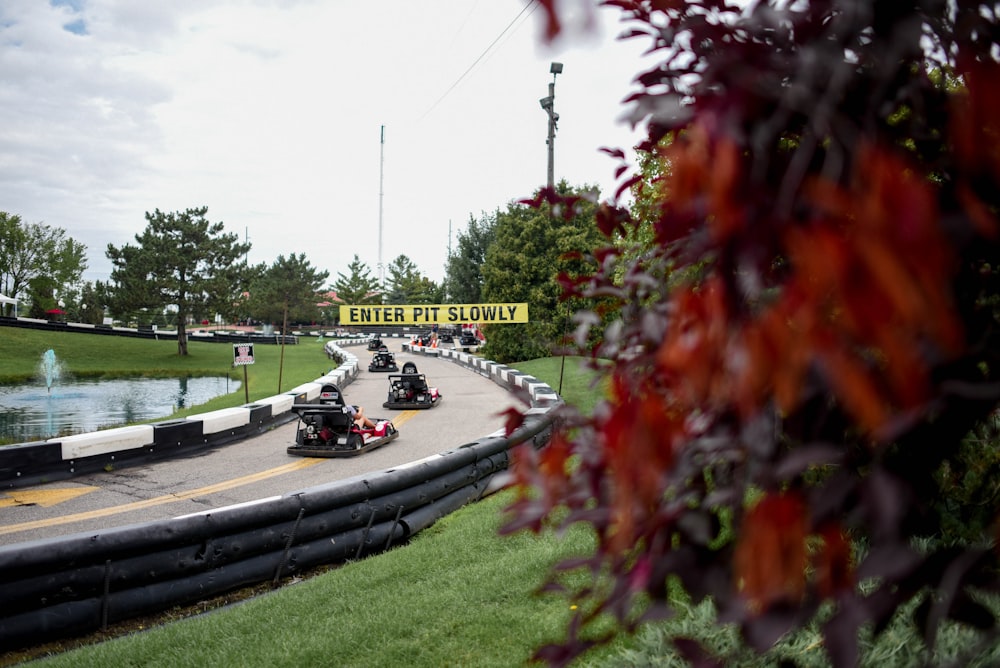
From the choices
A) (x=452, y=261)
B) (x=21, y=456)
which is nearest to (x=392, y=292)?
(x=452, y=261)

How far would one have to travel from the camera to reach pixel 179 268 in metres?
45.4

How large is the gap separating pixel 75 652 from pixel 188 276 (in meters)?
45.6

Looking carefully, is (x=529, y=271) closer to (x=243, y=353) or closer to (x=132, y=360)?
(x=243, y=353)

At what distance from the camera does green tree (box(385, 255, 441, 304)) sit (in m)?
88.5

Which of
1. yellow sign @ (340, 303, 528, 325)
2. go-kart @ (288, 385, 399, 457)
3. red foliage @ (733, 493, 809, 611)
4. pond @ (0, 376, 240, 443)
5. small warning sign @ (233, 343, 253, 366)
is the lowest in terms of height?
pond @ (0, 376, 240, 443)

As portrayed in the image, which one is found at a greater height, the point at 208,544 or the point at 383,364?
the point at 208,544

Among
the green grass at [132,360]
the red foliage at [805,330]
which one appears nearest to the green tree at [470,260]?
the green grass at [132,360]

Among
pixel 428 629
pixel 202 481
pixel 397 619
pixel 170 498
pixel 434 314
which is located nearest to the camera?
pixel 428 629

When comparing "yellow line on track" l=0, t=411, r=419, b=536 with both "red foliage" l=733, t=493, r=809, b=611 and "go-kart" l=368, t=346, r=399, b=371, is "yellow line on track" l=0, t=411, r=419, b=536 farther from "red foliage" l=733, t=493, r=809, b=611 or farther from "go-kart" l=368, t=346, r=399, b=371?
"go-kart" l=368, t=346, r=399, b=371

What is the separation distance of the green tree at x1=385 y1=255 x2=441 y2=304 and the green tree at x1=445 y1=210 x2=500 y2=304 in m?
27.1

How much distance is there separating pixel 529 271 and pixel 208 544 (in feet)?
96.7

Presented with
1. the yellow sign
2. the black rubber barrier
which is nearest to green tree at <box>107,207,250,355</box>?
the yellow sign

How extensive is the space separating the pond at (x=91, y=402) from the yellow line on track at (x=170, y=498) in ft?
26.5

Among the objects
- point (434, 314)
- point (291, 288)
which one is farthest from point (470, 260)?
point (291, 288)
